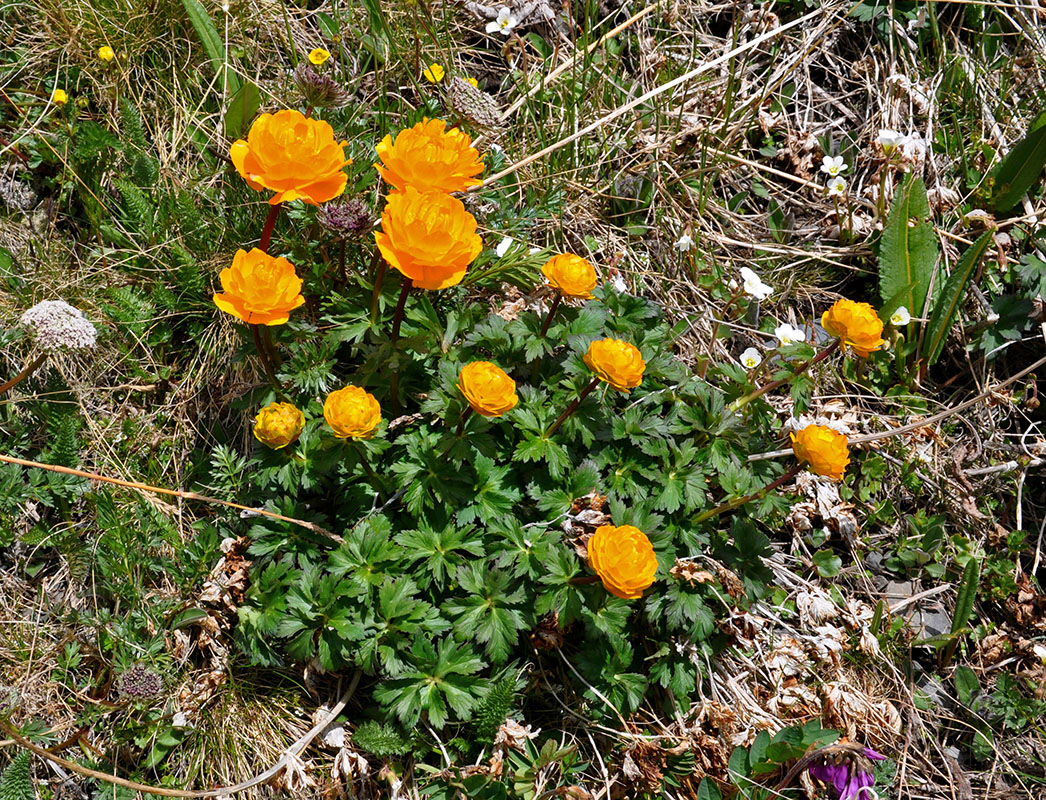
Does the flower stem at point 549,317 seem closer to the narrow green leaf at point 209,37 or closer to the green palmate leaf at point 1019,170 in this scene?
the narrow green leaf at point 209,37

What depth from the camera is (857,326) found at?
2143 millimetres

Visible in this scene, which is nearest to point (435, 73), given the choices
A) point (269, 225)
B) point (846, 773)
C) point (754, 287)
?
point (269, 225)

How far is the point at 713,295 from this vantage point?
10.1ft

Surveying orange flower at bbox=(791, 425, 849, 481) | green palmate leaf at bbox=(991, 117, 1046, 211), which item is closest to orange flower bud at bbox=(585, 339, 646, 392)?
orange flower at bbox=(791, 425, 849, 481)

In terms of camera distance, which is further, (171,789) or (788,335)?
(788,335)

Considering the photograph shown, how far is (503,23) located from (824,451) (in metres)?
2.38

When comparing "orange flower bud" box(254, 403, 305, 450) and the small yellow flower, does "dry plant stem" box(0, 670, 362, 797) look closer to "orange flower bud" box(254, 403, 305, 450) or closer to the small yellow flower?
"orange flower bud" box(254, 403, 305, 450)

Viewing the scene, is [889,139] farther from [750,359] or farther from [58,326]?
[58,326]

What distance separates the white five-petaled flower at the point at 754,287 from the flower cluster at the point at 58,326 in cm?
214

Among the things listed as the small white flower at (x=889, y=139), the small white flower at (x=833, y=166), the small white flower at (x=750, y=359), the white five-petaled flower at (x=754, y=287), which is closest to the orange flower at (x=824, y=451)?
the small white flower at (x=750, y=359)

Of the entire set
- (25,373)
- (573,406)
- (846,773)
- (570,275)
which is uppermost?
(570,275)

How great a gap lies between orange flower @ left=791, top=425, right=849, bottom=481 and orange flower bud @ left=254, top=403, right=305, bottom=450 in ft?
4.16

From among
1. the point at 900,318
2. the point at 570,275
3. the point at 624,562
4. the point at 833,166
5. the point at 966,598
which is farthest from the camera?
the point at 833,166

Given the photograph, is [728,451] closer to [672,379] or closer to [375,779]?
[672,379]
